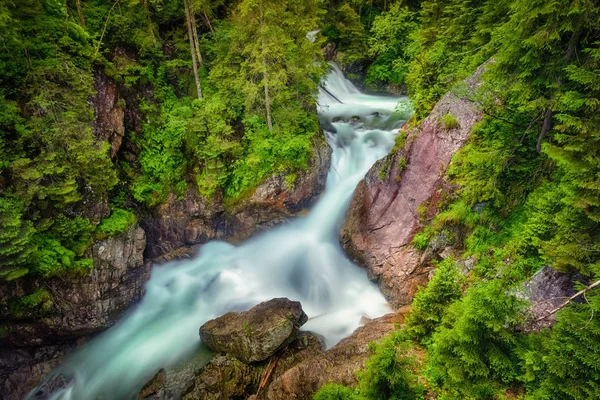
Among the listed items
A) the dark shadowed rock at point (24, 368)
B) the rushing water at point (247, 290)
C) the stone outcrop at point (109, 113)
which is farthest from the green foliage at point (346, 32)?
the dark shadowed rock at point (24, 368)

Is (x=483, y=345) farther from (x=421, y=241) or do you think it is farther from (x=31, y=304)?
(x=31, y=304)

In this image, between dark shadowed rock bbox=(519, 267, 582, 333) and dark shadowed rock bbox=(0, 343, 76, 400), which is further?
dark shadowed rock bbox=(0, 343, 76, 400)

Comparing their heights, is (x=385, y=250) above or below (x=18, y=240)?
below

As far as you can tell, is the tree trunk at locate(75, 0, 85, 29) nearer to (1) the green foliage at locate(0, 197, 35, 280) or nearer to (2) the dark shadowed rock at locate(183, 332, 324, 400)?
(1) the green foliage at locate(0, 197, 35, 280)

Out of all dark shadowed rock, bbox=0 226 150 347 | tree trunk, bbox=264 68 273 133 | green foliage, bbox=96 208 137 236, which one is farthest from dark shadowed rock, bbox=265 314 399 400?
tree trunk, bbox=264 68 273 133

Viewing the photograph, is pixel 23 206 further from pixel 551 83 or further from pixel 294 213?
pixel 551 83

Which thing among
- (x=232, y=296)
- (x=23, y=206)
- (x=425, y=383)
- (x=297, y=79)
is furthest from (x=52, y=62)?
(x=425, y=383)
